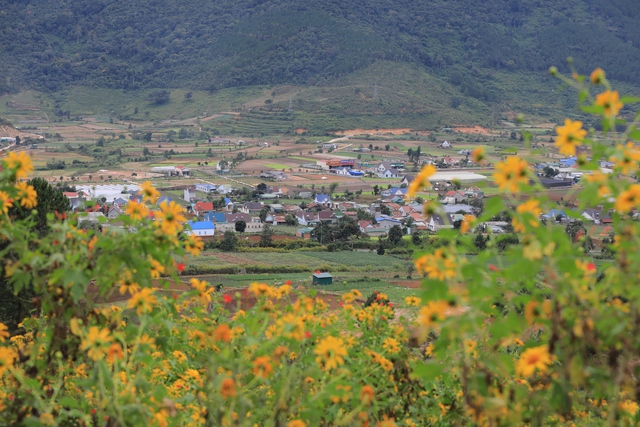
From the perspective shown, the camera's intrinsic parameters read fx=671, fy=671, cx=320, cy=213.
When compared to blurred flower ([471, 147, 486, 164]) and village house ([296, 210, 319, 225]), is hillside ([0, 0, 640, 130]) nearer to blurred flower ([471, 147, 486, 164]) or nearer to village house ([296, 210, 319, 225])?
village house ([296, 210, 319, 225])

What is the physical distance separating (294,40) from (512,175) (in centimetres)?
9073

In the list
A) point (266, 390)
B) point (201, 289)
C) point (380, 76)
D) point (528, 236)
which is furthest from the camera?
point (380, 76)

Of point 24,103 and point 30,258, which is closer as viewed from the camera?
point 30,258

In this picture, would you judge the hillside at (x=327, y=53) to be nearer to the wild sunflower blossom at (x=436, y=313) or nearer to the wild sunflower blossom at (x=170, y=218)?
the wild sunflower blossom at (x=170, y=218)

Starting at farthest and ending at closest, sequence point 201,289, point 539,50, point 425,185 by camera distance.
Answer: point 539,50 < point 201,289 < point 425,185

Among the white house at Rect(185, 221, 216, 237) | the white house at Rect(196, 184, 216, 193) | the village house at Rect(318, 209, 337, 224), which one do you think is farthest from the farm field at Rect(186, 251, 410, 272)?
the white house at Rect(196, 184, 216, 193)

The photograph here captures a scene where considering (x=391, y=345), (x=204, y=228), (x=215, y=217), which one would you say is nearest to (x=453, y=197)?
(x=215, y=217)

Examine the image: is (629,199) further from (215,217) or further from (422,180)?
(215,217)

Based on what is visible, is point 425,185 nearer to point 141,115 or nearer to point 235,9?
point 141,115

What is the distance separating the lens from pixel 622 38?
9981cm

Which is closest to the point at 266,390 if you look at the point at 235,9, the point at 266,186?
the point at 266,186

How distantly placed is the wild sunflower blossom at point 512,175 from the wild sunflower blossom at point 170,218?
112cm

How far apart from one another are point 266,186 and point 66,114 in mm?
42711

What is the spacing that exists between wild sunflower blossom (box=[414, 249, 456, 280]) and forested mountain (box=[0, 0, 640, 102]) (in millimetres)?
80640
